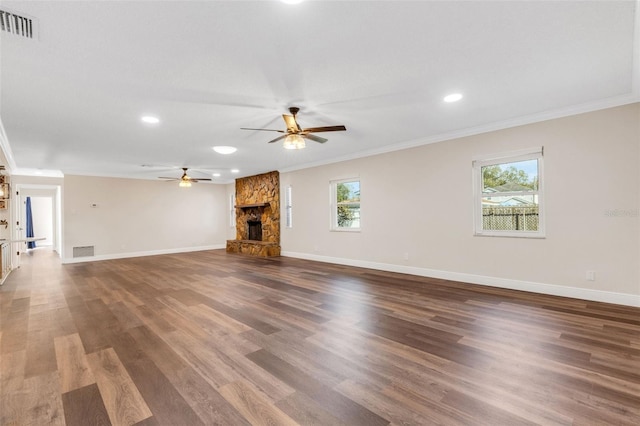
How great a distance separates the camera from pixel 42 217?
13.3 m

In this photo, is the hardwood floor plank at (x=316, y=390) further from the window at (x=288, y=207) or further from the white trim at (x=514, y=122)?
the window at (x=288, y=207)

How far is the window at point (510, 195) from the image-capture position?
4.35 meters

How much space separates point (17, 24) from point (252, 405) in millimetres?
3004

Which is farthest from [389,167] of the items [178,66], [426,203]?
[178,66]

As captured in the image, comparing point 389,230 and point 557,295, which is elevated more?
point 389,230

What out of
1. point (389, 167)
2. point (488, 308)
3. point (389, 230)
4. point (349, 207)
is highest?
point (389, 167)

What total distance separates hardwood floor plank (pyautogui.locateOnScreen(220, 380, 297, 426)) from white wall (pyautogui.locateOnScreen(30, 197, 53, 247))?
1602 centimetres

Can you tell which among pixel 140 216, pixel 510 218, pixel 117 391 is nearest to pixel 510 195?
pixel 510 218

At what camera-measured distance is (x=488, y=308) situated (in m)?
3.59

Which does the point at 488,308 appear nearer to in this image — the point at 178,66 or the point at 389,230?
Answer: the point at 389,230

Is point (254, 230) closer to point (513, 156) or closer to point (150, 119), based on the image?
point (150, 119)

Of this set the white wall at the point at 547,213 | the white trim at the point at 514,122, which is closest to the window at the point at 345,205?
the white wall at the point at 547,213

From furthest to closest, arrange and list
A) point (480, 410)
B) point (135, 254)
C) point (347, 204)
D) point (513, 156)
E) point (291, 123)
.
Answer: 1. point (135, 254)
2. point (347, 204)
3. point (513, 156)
4. point (291, 123)
5. point (480, 410)

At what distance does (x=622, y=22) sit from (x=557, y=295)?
3.32 m
